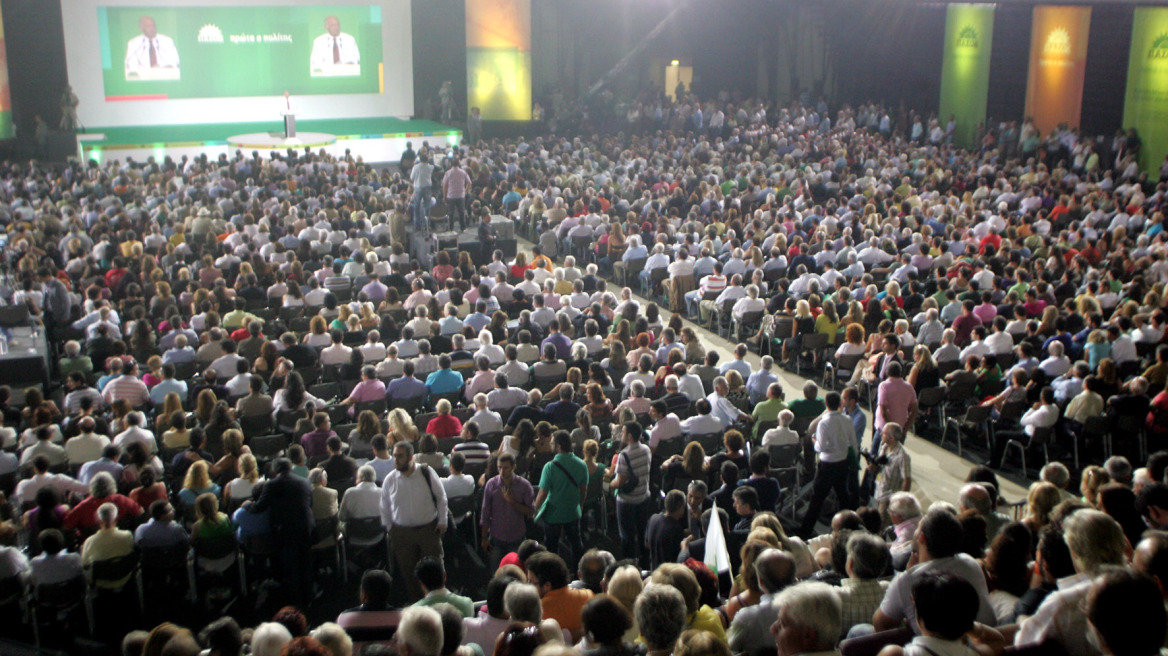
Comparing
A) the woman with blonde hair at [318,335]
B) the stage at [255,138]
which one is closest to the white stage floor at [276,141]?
the stage at [255,138]

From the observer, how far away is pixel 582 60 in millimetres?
29719

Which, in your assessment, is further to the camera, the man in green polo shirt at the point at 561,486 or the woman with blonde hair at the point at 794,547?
the man in green polo shirt at the point at 561,486

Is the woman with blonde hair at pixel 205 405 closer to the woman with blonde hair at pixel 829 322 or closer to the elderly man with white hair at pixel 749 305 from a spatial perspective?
the elderly man with white hair at pixel 749 305

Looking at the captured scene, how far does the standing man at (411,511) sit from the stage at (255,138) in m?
15.3

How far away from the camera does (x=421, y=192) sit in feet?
54.7

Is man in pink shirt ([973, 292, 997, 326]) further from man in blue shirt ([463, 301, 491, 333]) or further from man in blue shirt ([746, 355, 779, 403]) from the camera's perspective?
man in blue shirt ([463, 301, 491, 333])

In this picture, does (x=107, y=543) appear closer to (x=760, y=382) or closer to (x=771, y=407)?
(x=771, y=407)

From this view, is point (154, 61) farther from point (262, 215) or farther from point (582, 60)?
point (582, 60)

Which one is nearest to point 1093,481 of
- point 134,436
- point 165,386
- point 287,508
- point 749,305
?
point 287,508

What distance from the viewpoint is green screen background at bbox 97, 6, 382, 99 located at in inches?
909

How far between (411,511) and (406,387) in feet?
8.35

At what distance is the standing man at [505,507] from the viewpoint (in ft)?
22.5

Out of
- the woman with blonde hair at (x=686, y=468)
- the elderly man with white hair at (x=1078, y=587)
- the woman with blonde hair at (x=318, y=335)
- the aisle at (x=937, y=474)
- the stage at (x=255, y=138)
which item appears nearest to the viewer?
the elderly man with white hair at (x=1078, y=587)

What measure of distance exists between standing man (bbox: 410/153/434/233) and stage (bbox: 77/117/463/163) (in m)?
4.65
